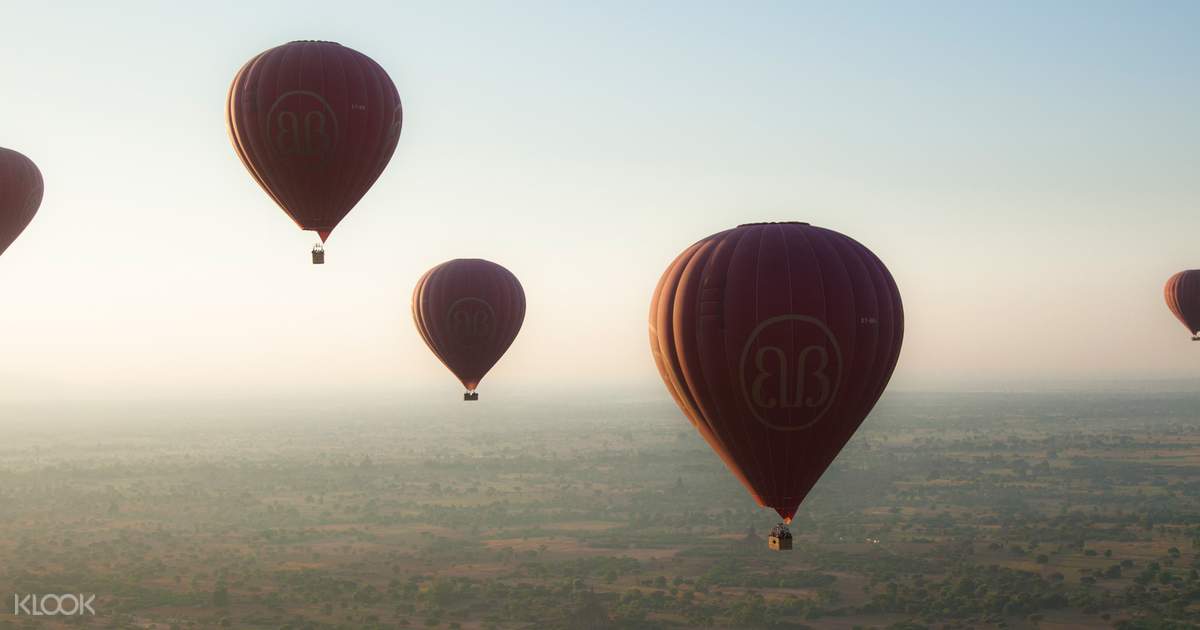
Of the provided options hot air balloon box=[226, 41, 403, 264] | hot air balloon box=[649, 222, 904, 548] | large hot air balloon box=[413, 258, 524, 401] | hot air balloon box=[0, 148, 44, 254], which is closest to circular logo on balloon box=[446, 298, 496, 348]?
large hot air balloon box=[413, 258, 524, 401]

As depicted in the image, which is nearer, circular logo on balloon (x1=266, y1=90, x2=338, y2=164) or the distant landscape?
circular logo on balloon (x1=266, y1=90, x2=338, y2=164)

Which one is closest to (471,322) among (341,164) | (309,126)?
(341,164)

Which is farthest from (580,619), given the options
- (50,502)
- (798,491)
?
(50,502)

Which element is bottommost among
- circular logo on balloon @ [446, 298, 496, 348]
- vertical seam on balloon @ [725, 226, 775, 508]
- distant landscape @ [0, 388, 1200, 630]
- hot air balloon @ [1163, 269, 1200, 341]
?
distant landscape @ [0, 388, 1200, 630]

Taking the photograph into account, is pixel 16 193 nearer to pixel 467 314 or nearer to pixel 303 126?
pixel 303 126

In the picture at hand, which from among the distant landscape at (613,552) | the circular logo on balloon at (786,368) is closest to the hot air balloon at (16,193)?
the circular logo on balloon at (786,368)

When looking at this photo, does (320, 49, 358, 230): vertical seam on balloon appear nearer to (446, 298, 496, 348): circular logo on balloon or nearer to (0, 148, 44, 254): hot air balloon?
(446, 298, 496, 348): circular logo on balloon

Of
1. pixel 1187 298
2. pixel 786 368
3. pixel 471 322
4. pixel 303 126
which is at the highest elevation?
pixel 303 126
